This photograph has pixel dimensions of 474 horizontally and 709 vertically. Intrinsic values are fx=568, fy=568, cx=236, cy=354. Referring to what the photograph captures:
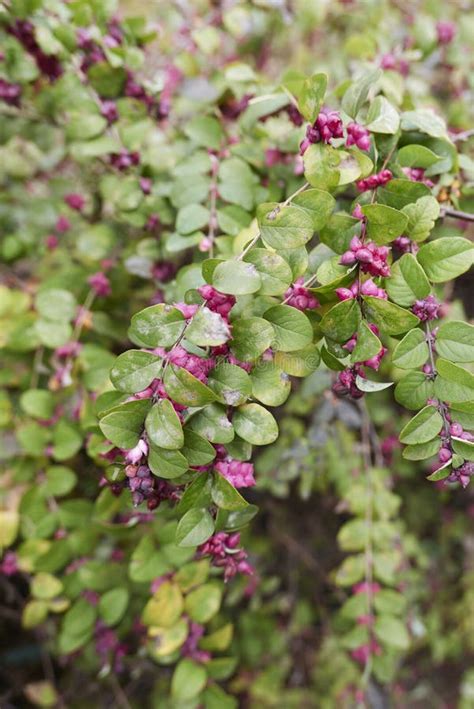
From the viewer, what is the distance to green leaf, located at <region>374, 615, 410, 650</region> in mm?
1028

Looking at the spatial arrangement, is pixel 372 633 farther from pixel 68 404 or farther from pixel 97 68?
pixel 97 68

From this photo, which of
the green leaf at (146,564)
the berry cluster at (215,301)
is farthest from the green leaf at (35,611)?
the berry cluster at (215,301)

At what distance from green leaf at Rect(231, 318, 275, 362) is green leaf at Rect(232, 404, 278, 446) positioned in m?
0.05

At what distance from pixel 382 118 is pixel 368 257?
202 mm

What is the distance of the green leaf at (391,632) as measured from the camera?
103 cm

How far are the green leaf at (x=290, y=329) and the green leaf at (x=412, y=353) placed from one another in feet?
0.31

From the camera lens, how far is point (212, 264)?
546mm

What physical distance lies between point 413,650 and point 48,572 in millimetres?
1382

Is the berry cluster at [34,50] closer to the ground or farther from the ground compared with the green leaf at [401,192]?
farther from the ground

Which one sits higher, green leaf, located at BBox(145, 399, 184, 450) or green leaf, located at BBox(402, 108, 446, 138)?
green leaf, located at BBox(402, 108, 446, 138)

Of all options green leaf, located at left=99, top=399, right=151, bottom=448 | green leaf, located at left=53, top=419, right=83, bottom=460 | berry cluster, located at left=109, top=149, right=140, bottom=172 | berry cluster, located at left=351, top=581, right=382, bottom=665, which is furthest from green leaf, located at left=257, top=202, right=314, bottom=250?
berry cluster, located at left=351, top=581, right=382, bottom=665

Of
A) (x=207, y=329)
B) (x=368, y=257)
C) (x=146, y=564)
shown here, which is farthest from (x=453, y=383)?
(x=146, y=564)

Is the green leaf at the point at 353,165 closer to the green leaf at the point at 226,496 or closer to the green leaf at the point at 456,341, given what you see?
the green leaf at the point at 456,341

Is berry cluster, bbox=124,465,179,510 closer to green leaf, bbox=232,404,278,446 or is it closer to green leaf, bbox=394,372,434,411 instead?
green leaf, bbox=232,404,278,446
